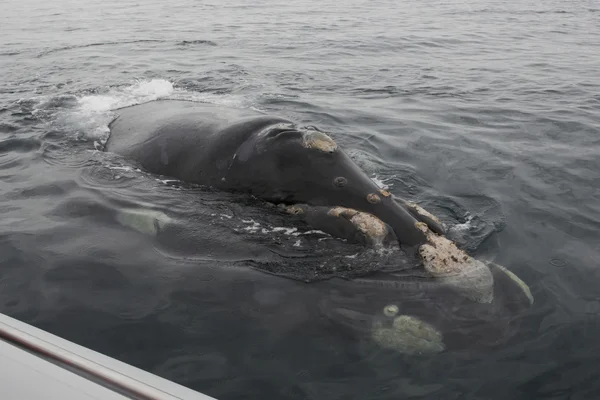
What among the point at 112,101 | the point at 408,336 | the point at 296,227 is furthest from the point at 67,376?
the point at 112,101

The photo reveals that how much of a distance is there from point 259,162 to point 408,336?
2.65m

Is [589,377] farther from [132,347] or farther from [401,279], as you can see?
[132,347]

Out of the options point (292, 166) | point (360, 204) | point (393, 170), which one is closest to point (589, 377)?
point (360, 204)

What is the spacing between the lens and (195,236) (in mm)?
6348

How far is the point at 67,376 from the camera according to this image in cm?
301

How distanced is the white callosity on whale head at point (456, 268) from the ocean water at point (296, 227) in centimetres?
43

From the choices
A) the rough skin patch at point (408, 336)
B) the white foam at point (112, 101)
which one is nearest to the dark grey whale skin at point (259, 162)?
the rough skin patch at point (408, 336)

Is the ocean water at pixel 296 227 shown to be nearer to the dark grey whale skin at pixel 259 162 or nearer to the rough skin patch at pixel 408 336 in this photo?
the rough skin patch at pixel 408 336

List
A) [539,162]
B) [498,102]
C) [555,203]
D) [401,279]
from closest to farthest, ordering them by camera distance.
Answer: [401,279] → [555,203] → [539,162] → [498,102]

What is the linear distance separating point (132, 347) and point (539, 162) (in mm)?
7460

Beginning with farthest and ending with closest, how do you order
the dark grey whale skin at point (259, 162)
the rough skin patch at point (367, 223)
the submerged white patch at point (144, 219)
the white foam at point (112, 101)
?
the white foam at point (112, 101), the submerged white patch at point (144, 219), the dark grey whale skin at point (259, 162), the rough skin patch at point (367, 223)

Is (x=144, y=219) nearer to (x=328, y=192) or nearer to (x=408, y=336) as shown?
(x=328, y=192)

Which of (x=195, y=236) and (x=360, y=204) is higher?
(x=360, y=204)

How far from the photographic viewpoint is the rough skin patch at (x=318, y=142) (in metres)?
6.28
